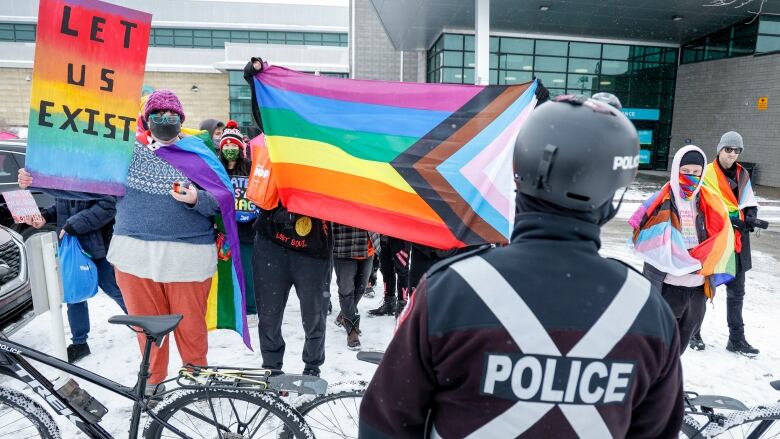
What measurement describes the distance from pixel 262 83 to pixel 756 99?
22.5 m

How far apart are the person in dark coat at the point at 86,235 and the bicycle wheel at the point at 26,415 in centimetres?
147

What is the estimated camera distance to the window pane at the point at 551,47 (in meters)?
21.0

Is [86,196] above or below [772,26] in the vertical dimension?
below

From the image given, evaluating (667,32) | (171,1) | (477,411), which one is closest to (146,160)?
(477,411)

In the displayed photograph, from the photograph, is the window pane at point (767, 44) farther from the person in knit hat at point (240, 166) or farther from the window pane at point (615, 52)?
the person in knit hat at point (240, 166)

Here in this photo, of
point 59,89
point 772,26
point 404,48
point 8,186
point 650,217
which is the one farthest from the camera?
point 404,48

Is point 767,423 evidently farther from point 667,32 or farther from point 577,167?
point 667,32

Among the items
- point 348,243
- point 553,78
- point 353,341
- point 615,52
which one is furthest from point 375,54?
point 353,341

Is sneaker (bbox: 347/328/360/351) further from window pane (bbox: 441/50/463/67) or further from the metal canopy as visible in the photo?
window pane (bbox: 441/50/463/67)

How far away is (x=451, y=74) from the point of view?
784 inches

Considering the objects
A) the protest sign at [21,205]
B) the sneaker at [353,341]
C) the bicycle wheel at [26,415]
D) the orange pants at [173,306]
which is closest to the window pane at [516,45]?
the sneaker at [353,341]

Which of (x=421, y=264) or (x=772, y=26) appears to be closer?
(x=421, y=264)

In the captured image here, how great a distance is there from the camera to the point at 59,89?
2523mm

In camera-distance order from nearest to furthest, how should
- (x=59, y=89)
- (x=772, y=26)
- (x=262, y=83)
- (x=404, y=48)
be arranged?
1. (x=59, y=89)
2. (x=262, y=83)
3. (x=772, y=26)
4. (x=404, y=48)
